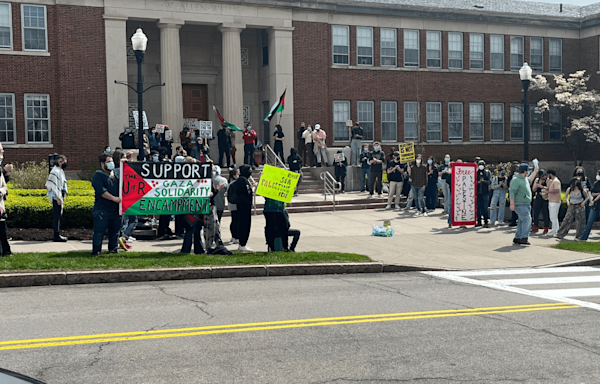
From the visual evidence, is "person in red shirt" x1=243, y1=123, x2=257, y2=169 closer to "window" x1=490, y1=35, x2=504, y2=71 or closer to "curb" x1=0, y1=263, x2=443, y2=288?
"curb" x1=0, y1=263, x2=443, y2=288

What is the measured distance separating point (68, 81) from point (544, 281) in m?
23.0

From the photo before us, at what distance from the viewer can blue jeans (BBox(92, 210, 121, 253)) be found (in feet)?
42.8

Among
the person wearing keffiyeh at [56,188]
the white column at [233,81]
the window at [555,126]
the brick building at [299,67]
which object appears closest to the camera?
the person wearing keffiyeh at [56,188]

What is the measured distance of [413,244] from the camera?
16.8m

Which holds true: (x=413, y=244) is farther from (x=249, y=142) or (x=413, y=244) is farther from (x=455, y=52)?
(x=455, y=52)

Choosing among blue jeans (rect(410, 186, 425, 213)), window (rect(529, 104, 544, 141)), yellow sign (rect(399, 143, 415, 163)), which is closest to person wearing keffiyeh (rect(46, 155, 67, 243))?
blue jeans (rect(410, 186, 425, 213))

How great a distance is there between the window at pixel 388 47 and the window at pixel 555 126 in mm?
11145

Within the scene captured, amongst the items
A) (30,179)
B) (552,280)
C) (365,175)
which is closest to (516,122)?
(365,175)

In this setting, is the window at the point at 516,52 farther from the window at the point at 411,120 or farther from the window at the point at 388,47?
the window at the point at 388,47

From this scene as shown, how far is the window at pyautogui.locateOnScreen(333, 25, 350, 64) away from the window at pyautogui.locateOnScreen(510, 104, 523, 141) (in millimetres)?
10849

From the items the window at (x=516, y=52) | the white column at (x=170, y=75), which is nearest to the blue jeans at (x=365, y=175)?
the white column at (x=170, y=75)

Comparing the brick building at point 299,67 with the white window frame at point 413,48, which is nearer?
the brick building at point 299,67

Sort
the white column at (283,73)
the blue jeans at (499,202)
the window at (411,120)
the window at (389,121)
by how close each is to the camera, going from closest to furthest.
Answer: the blue jeans at (499,202) → the white column at (283,73) → the window at (389,121) → the window at (411,120)

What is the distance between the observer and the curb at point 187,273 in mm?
11164
